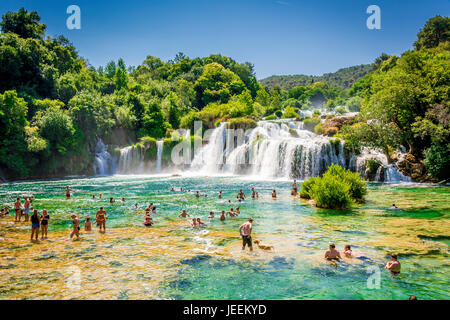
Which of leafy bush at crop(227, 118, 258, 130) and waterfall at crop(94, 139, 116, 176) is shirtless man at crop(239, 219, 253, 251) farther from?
waterfall at crop(94, 139, 116, 176)

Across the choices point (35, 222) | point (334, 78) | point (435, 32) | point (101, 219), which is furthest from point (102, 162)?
point (334, 78)

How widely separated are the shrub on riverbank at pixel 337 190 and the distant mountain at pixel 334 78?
155 meters

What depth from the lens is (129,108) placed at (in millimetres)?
58938

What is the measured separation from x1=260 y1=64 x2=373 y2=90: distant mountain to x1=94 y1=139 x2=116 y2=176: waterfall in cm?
13919

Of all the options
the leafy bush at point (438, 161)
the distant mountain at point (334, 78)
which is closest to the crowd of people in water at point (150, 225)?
the leafy bush at point (438, 161)

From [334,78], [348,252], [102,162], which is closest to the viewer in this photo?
[348,252]

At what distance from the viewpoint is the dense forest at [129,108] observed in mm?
31828

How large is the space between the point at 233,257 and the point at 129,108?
5334cm

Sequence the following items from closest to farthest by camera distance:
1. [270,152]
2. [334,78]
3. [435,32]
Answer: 1. [270,152]
2. [435,32]
3. [334,78]

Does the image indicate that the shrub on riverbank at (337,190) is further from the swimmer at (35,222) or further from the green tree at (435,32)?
the green tree at (435,32)

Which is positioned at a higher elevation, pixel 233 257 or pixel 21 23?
pixel 21 23

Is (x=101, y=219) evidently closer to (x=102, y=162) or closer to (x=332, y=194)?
(x=332, y=194)
